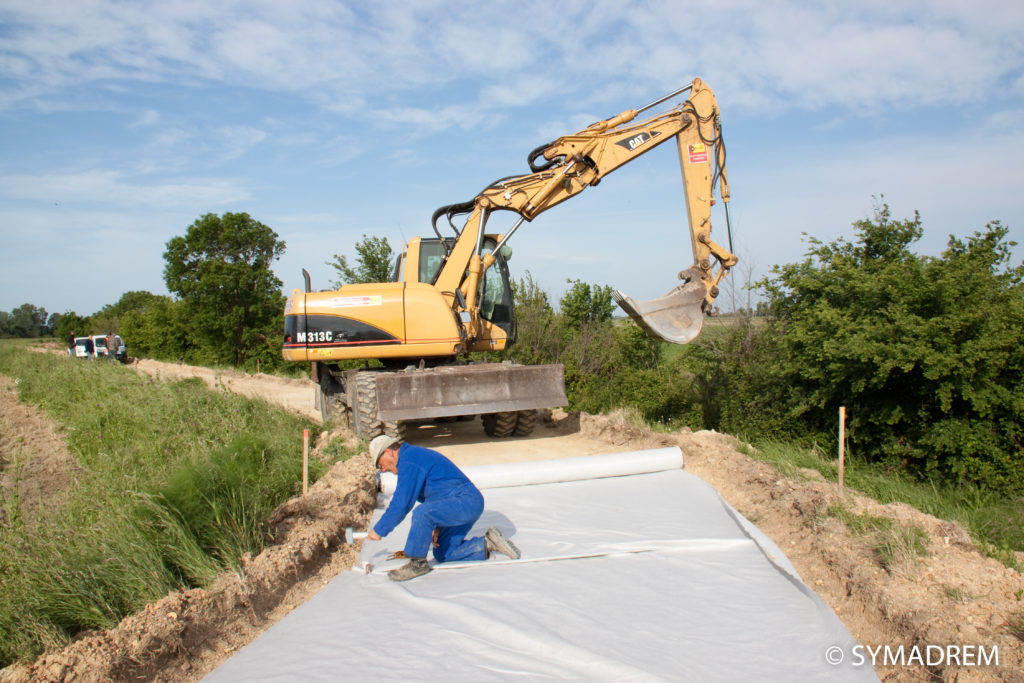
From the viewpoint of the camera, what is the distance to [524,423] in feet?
35.2

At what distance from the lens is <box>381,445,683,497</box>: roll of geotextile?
723 centimetres

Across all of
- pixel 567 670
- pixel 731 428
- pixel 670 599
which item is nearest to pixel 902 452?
pixel 731 428

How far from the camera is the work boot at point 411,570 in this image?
4758mm

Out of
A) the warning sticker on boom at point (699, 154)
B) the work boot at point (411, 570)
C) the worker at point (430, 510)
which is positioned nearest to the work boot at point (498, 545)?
the worker at point (430, 510)

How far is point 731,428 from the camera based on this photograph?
44.8ft

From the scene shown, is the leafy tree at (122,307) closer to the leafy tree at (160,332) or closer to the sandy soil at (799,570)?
the leafy tree at (160,332)

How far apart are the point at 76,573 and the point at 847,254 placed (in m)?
12.6

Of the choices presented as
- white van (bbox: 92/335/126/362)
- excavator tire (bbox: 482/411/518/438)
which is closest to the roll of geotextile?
excavator tire (bbox: 482/411/518/438)

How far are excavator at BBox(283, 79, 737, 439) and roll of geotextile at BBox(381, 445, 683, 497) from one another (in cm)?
194

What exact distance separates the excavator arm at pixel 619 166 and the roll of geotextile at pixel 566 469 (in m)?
3.02

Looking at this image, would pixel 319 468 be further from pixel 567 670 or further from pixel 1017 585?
pixel 1017 585

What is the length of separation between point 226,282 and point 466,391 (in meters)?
27.8

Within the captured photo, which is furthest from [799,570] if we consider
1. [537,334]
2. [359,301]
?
[537,334]

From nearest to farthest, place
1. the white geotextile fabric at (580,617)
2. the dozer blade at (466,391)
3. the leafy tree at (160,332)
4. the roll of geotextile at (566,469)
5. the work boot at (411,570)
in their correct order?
1. the white geotextile fabric at (580,617)
2. the work boot at (411,570)
3. the roll of geotextile at (566,469)
4. the dozer blade at (466,391)
5. the leafy tree at (160,332)
